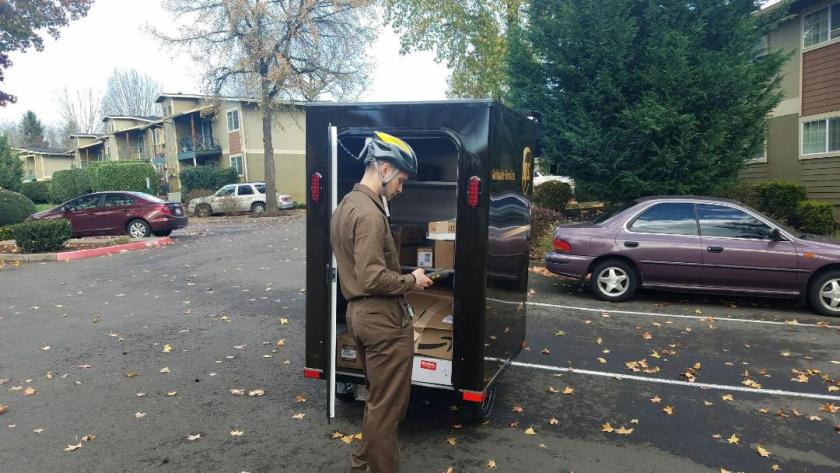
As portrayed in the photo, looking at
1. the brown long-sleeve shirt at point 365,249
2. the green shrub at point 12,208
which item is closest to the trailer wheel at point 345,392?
the brown long-sleeve shirt at point 365,249

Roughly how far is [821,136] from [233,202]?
24464 millimetres

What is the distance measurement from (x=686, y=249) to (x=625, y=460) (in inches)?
207

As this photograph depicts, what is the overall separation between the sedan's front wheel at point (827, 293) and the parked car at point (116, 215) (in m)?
16.5

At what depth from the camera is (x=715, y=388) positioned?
17.5 ft

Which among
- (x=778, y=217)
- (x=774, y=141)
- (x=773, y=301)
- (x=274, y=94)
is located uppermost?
(x=274, y=94)

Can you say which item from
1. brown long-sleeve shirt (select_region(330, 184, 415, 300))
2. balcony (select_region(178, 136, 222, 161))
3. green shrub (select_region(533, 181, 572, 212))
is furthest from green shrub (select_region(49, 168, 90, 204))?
brown long-sleeve shirt (select_region(330, 184, 415, 300))

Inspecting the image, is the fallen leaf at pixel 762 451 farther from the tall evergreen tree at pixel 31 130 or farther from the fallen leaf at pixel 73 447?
the tall evergreen tree at pixel 31 130

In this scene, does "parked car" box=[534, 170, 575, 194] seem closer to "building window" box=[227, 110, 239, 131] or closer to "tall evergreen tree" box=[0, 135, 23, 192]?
"building window" box=[227, 110, 239, 131]

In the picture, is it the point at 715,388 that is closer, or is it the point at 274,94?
the point at 715,388

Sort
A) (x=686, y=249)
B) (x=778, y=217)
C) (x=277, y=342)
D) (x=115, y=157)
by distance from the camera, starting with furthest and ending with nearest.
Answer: (x=115, y=157), (x=778, y=217), (x=686, y=249), (x=277, y=342)

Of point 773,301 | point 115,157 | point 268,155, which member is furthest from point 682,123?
point 115,157

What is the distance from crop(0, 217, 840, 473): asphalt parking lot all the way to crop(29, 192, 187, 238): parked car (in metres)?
8.59

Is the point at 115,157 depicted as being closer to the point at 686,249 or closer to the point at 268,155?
the point at 268,155

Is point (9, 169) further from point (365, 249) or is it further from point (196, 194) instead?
point (365, 249)
